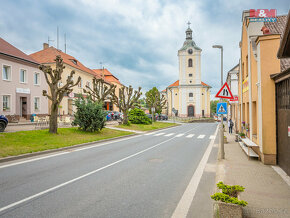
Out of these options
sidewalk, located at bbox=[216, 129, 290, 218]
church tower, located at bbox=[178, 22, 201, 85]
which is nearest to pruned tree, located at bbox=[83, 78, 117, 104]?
sidewalk, located at bbox=[216, 129, 290, 218]

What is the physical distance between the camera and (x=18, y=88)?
25453mm

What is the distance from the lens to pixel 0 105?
75.9ft

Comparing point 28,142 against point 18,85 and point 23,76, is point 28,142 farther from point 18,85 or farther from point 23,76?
point 23,76

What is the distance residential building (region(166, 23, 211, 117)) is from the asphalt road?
2273 inches

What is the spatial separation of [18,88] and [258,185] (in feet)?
86.7

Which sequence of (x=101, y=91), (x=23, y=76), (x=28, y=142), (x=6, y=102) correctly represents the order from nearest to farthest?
1. (x=28, y=142)
2. (x=6, y=102)
3. (x=23, y=76)
4. (x=101, y=91)

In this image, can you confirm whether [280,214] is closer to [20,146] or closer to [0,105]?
[20,146]

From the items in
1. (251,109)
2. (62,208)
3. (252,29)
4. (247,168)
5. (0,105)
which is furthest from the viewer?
(0,105)

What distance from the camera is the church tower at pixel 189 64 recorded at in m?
65.1

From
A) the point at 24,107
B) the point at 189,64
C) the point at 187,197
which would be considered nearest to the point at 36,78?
the point at 24,107

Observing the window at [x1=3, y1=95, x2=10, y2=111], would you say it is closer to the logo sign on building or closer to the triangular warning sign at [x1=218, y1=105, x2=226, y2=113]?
the triangular warning sign at [x1=218, y1=105, x2=226, y2=113]

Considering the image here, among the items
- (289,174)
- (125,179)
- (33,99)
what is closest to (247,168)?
(289,174)

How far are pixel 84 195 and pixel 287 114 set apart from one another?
6348mm

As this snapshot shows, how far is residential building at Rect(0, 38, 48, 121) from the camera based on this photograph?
23750 mm
